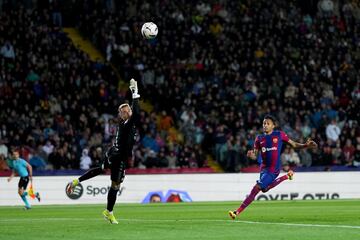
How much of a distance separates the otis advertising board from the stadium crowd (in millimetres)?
955

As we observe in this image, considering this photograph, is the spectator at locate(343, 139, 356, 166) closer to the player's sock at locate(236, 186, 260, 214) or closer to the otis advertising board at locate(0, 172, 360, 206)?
the otis advertising board at locate(0, 172, 360, 206)

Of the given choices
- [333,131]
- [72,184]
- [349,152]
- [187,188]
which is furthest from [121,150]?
[333,131]

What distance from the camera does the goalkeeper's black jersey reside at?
19219 millimetres

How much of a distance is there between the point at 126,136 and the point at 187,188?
56.2 feet

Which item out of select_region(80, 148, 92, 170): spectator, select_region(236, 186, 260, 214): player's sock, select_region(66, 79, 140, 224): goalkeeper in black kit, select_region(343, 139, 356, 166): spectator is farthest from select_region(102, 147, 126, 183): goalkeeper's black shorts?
select_region(343, 139, 356, 166): spectator

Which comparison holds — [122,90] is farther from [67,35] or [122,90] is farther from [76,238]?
[76,238]

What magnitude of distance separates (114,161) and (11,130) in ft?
56.0

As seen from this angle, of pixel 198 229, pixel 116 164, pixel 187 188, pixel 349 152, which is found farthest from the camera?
pixel 349 152

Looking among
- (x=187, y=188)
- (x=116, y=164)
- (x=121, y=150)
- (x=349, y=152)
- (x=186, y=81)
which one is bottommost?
(x=187, y=188)

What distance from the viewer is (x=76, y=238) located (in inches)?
609

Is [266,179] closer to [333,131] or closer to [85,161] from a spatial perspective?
[85,161]

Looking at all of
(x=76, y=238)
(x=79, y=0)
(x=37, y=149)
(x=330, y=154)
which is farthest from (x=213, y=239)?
(x=79, y=0)

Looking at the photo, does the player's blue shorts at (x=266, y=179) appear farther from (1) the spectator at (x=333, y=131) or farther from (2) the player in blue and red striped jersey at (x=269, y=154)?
(1) the spectator at (x=333, y=131)

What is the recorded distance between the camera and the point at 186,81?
40750 millimetres
